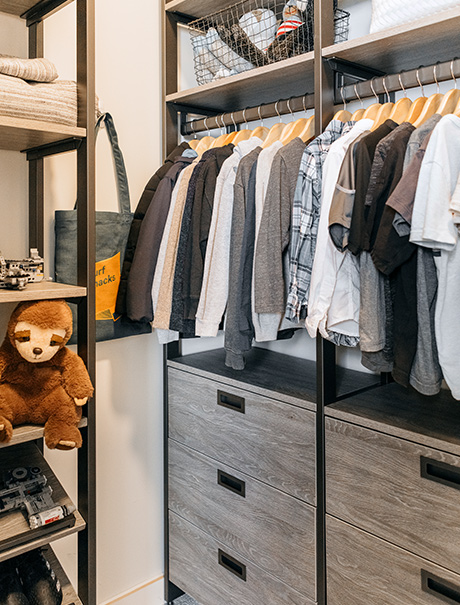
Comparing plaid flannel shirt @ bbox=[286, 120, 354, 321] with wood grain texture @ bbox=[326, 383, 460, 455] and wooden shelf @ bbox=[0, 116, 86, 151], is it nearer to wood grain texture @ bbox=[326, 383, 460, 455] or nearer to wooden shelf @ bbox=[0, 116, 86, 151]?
wood grain texture @ bbox=[326, 383, 460, 455]

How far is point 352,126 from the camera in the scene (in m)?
1.44

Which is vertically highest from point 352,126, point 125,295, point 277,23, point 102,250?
point 277,23

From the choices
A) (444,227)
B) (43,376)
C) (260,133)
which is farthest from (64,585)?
(260,133)

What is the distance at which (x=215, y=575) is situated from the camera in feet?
6.19

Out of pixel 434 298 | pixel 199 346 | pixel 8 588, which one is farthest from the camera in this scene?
pixel 199 346

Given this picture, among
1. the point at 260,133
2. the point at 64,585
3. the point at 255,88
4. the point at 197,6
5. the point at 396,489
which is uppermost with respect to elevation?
the point at 197,6

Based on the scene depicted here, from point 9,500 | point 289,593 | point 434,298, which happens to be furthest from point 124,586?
point 434,298

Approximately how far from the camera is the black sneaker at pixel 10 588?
1306 millimetres

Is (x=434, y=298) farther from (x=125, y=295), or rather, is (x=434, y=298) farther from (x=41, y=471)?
(x=41, y=471)

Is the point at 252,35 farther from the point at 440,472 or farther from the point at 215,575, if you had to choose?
the point at 215,575

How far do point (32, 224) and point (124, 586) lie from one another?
1.48 m

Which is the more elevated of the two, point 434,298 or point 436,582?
point 434,298

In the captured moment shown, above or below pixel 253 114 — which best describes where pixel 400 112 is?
below

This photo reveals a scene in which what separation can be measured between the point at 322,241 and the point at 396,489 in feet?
2.19
